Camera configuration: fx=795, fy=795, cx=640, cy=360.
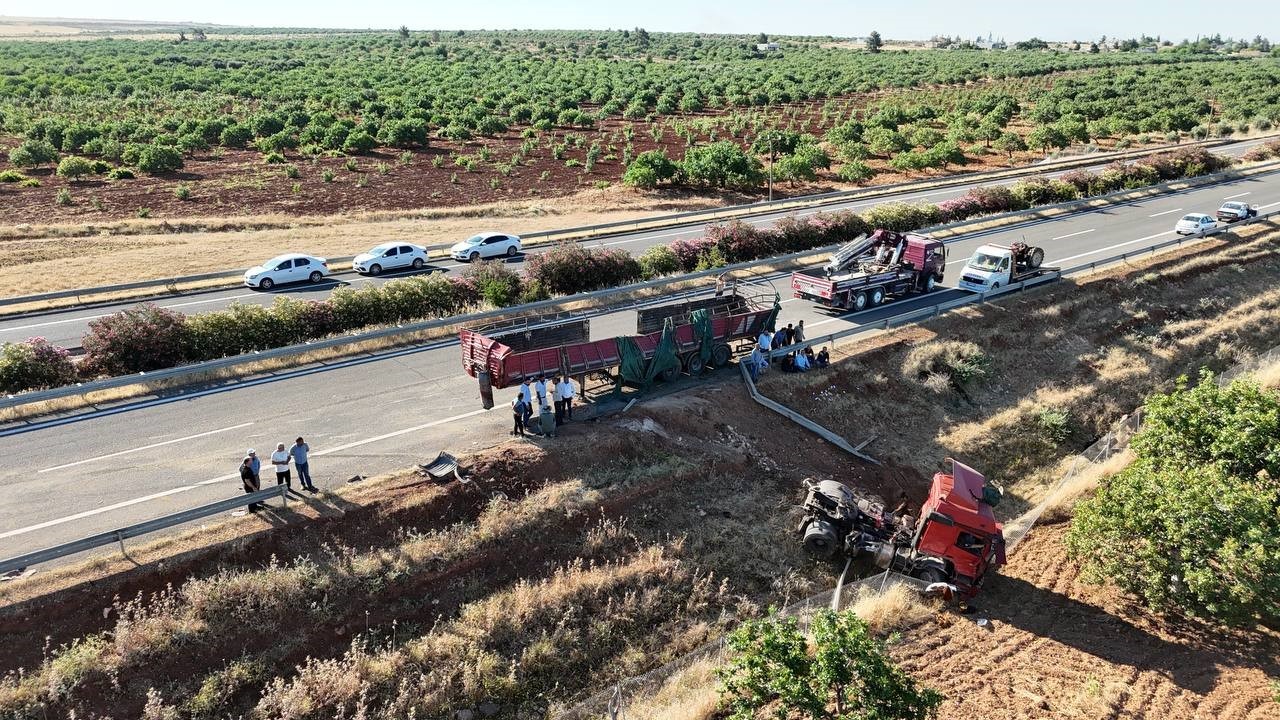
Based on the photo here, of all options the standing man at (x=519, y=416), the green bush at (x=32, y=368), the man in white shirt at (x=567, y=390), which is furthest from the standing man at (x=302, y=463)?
the green bush at (x=32, y=368)

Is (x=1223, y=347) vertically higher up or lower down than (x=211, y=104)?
lower down

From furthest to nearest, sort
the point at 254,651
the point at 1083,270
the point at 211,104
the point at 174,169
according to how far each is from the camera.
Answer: the point at 211,104, the point at 174,169, the point at 1083,270, the point at 254,651

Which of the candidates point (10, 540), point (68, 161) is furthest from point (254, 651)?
point (68, 161)

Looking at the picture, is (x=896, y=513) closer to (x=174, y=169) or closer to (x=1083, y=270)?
(x=1083, y=270)

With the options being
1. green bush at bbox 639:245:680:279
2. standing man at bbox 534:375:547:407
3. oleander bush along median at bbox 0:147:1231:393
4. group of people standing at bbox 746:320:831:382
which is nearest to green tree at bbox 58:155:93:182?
oleander bush along median at bbox 0:147:1231:393

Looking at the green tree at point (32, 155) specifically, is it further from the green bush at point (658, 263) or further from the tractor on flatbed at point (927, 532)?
the tractor on flatbed at point (927, 532)

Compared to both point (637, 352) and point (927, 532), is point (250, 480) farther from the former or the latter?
point (927, 532)

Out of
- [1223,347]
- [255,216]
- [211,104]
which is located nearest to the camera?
[1223,347]
